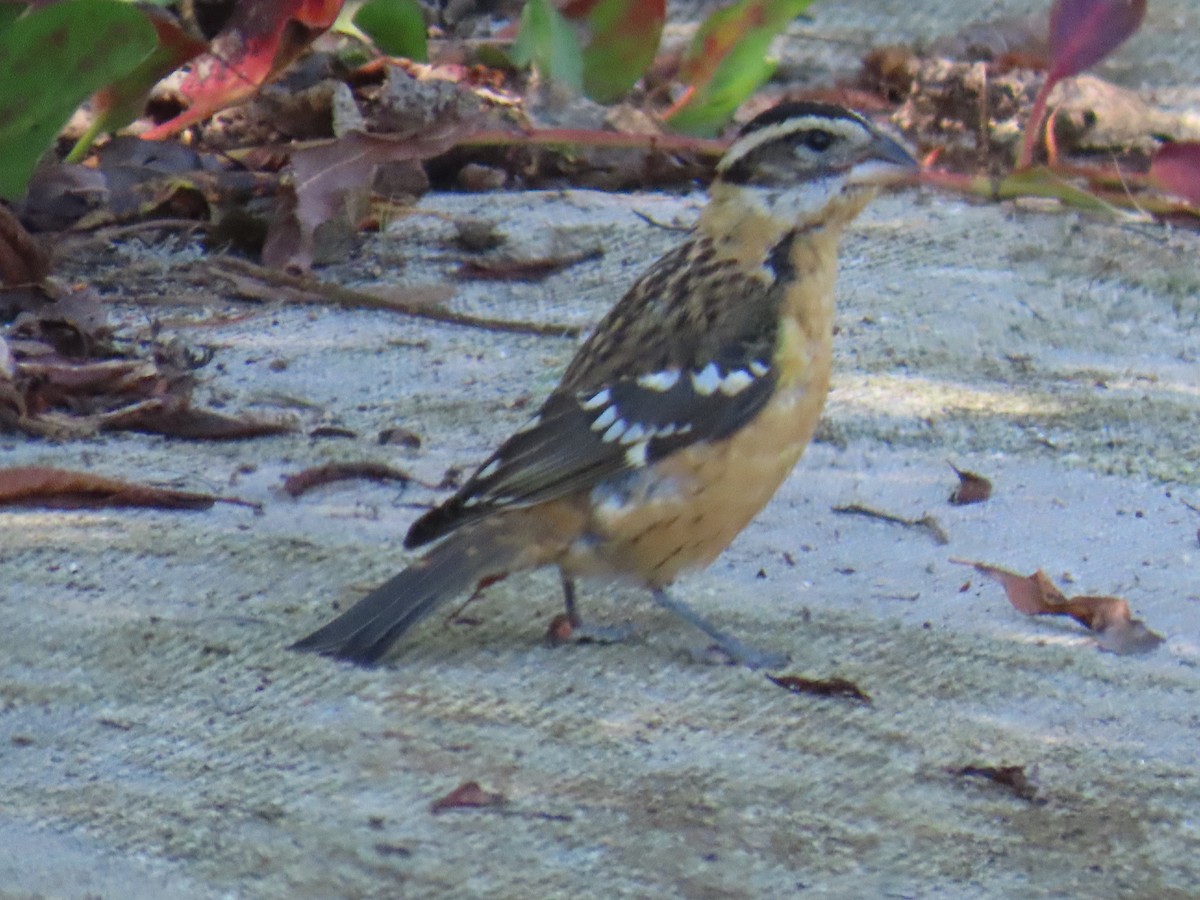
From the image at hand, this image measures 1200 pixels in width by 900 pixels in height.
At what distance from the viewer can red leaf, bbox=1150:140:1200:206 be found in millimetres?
6188

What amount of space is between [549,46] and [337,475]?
2828 millimetres

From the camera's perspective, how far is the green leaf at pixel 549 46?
6.79m

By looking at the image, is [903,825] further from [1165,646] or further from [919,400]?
[919,400]

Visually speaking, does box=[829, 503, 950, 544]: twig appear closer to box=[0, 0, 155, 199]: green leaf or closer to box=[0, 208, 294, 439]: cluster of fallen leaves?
box=[0, 208, 294, 439]: cluster of fallen leaves

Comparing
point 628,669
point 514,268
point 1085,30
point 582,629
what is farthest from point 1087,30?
point 628,669

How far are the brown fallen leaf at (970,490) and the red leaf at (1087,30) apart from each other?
7.16 feet

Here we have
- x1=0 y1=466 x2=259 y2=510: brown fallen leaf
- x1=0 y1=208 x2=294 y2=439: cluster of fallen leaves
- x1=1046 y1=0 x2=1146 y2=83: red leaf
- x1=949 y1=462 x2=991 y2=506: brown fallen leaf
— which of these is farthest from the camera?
x1=1046 y1=0 x2=1146 y2=83: red leaf

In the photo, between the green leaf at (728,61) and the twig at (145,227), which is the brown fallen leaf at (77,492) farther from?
the green leaf at (728,61)

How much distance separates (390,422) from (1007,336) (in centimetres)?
182

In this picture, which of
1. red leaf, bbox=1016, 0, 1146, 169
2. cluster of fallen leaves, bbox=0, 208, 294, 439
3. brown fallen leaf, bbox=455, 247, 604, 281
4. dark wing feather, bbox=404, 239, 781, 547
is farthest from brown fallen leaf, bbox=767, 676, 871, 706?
red leaf, bbox=1016, 0, 1146, 169

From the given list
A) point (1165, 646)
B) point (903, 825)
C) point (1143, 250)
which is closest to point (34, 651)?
point (903, 825)

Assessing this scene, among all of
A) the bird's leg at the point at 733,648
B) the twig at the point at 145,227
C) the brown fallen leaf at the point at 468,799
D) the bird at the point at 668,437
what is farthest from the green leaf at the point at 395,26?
the brown fallen leaf at the point at 468,799

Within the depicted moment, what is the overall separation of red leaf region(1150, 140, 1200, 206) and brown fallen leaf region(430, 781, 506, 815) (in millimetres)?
3961

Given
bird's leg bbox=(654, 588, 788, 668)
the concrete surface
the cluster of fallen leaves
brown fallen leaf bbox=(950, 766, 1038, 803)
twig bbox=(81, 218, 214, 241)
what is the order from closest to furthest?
the concrete surface < brown fallen leaf bbox=(950, 766, 1038, 803) < bird's leg bbox=(654, 588, 788, 668) < the cluster of fallen leaves < twig bbox=(81, 218, 214, 241)
